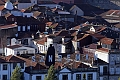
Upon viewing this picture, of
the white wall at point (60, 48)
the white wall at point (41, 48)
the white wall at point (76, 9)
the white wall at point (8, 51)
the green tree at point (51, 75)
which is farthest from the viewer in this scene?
the white wall at point (76, 9)

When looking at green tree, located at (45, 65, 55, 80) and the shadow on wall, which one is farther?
the shadow on wall

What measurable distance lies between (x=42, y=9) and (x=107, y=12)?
10339mm

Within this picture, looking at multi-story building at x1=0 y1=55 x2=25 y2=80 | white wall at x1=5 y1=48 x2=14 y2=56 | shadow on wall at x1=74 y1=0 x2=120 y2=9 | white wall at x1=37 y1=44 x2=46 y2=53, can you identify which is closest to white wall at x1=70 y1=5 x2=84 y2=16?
shadow on wall at x1=74 y1=0 x2=120 y2=9

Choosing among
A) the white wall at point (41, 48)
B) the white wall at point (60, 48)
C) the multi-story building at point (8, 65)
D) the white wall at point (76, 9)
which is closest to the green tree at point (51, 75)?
the multi-story building at point (8, 65)

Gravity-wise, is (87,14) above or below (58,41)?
below

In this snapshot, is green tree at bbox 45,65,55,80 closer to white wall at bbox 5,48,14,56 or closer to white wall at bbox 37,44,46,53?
white wall at bbox 5,48,14,56

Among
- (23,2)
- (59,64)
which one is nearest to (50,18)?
(23,2)

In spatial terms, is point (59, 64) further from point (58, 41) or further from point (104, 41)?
point (58, 41)

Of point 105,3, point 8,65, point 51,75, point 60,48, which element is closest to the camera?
point 51,75

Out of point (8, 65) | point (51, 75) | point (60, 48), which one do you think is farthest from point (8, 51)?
point (51, 75)

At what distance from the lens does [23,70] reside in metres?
38.0

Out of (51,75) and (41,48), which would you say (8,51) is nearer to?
(41,48)

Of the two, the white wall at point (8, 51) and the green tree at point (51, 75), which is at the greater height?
the green tree at point (51, 75)

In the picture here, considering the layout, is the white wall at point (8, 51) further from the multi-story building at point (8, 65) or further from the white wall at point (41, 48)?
the multi-story building at point (8, 65)
